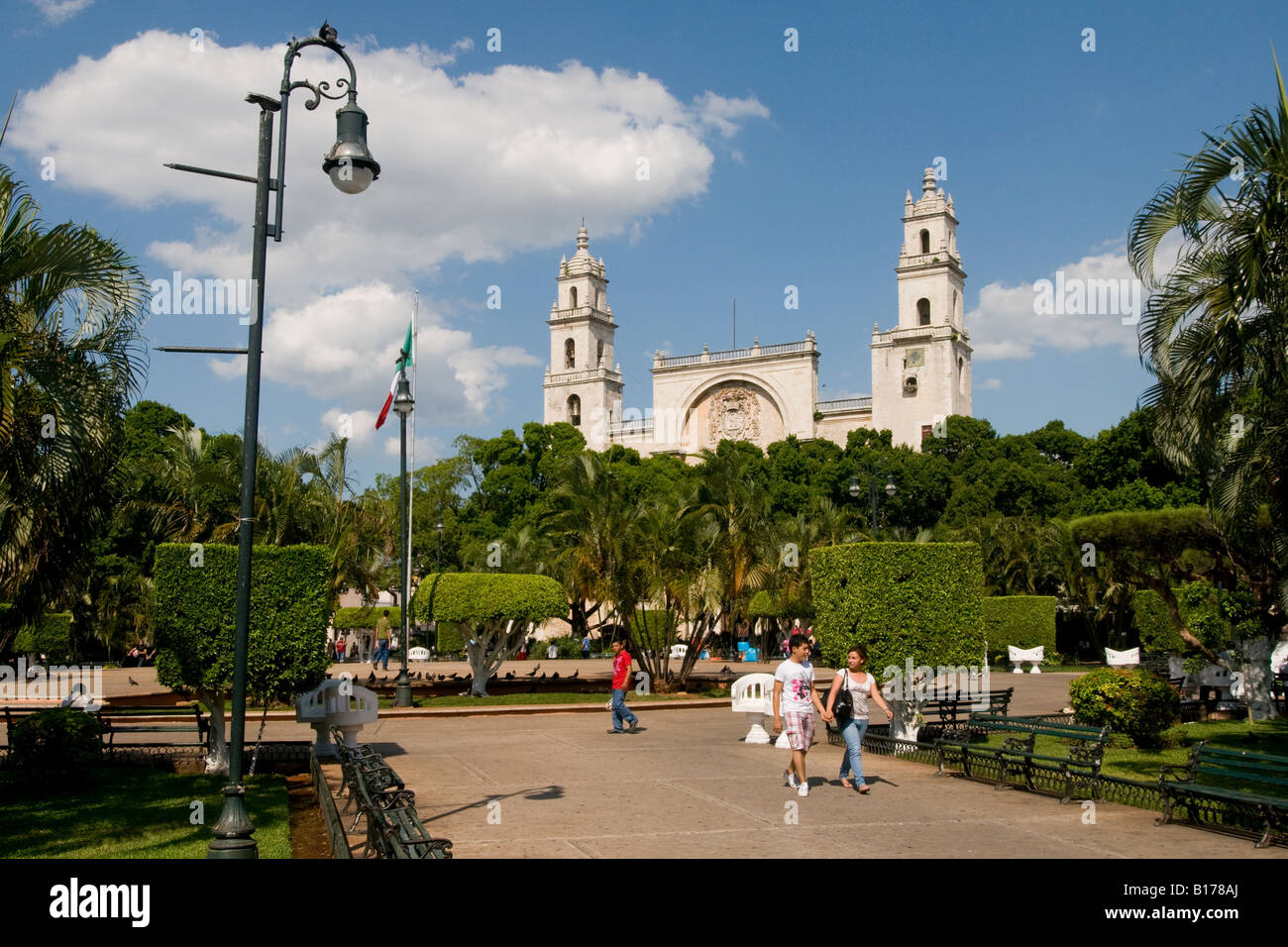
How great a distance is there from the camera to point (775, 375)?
68.6 meters

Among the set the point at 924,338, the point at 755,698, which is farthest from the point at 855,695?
the point at 924,338

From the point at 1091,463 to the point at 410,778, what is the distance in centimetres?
4347

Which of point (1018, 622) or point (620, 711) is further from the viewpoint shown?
point (1018, 622)

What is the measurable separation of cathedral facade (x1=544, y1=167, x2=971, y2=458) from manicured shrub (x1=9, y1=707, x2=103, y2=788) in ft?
183

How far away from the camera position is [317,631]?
1127 cm

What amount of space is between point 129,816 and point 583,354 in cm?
6774

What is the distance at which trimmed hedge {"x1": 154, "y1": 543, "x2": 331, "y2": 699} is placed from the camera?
10.7 m

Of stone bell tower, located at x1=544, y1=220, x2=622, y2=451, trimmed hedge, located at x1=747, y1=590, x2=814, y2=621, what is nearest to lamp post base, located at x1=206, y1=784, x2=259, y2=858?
trimmed hedge, located at x1=747, y1=590, x2=814, y2=621

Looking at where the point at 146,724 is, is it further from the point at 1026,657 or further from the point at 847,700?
the point at 1026,657

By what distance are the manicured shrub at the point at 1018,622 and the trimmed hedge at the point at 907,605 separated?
21.2 metres

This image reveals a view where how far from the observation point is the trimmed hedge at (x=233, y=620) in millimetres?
10734

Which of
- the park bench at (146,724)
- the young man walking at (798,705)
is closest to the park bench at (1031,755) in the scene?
the young man walking at (798,705)

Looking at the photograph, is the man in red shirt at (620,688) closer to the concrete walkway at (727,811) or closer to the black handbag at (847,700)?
the concrete walkway at (727,811)
